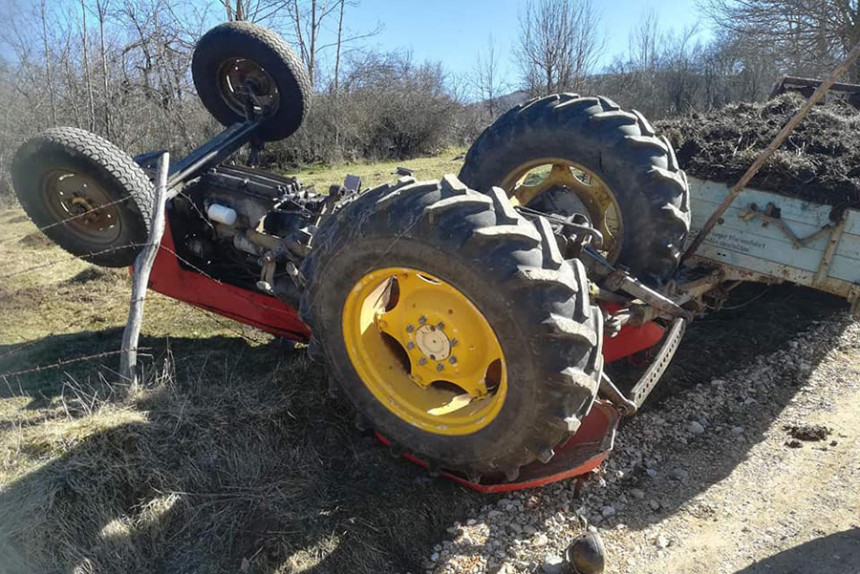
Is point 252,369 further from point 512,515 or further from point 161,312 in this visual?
point 512,515

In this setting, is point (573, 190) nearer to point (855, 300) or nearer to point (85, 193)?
point (855, 300)

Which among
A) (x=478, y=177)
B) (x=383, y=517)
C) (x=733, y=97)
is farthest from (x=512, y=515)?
(x=733, y=97)

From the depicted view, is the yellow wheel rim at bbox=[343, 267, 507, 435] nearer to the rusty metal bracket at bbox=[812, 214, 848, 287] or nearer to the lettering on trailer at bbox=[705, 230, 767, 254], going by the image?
the lettering on trailer at bbox=[705, 230, 767, 254]

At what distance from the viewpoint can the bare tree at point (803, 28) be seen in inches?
673

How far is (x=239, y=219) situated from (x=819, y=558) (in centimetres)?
391

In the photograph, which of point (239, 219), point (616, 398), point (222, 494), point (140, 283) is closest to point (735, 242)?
point (616, 398)

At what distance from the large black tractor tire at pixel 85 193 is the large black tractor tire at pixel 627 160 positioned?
2.49 metres

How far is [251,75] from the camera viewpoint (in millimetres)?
5152

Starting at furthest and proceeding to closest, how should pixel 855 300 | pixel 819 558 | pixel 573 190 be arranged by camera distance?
pixel 573 190 → pixel 855 300 → pixel 819 558

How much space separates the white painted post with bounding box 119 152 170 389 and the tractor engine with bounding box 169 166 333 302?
0.60 m

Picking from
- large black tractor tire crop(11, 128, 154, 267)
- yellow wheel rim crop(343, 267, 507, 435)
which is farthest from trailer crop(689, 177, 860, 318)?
large black tractor tire crop(11, 128, 154, 267)

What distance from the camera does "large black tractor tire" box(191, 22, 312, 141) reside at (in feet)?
15.8

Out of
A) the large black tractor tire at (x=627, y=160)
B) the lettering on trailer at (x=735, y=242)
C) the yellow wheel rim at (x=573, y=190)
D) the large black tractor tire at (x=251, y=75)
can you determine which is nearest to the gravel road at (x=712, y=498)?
the lettering on trailer at (x=735, y=242)

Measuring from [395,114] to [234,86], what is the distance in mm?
13345
